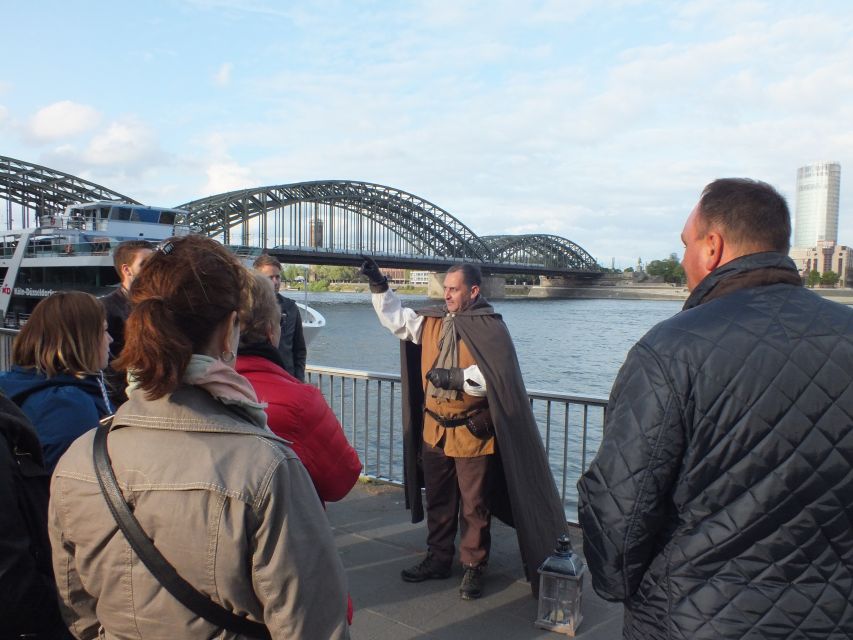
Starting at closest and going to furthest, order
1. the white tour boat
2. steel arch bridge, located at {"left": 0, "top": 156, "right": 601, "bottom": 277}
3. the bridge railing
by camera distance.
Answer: the bridge railing
the white tour boat
steel arch bridge, located at {"left": 0, "top": 156, "right": 601, "bottom": 277}

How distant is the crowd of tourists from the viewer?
145 centimetres

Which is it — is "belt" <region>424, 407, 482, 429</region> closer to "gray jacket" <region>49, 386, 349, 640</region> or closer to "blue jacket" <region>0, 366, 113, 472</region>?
"blue jacket" <region>0, 366, 113, 472</region>

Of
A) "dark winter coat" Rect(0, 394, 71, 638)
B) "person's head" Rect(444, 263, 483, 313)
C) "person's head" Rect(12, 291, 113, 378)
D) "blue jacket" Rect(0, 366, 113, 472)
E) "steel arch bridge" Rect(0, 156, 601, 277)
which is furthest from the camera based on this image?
"steel arch bridge" Rect(0, 156, 601, 277)

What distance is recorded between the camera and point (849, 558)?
1.65 metres

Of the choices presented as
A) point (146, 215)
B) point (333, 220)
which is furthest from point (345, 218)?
point (146, 215)

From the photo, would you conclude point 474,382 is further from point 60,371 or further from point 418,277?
point 418,277

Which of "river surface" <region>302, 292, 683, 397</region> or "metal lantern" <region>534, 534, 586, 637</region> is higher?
"metal lantern" <region>534, 534, 586, 637</region>

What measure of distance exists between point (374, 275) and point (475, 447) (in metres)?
1.25

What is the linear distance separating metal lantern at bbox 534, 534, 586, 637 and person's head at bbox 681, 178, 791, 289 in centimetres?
200

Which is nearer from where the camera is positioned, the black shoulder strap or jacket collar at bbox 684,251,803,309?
the black shoulder strap

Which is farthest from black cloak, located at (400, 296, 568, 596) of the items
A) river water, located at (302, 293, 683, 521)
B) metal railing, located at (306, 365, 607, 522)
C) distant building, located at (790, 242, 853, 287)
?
distant building, located at (790, 242, 853, 287)

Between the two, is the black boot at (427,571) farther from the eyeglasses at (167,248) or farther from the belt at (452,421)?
the eyeglasses at (167,248)

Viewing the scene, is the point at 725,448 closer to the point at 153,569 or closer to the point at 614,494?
the point at 614,494

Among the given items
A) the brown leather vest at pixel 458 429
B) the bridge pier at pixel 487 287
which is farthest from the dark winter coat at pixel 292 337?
the bridge pier at pixel 487 287
